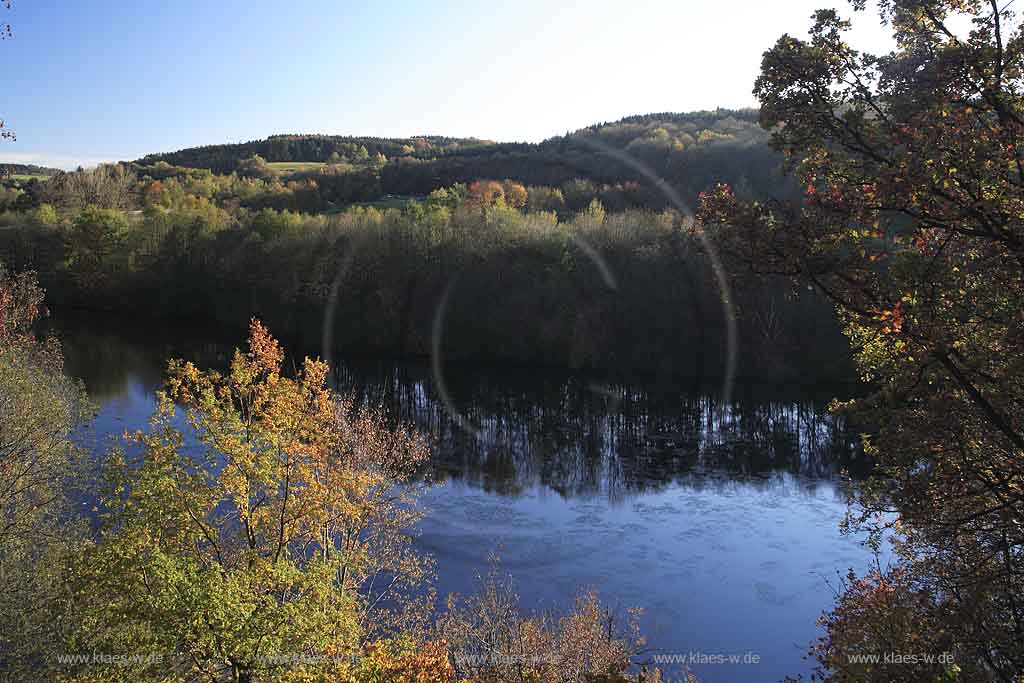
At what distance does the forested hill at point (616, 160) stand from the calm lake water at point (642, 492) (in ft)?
105

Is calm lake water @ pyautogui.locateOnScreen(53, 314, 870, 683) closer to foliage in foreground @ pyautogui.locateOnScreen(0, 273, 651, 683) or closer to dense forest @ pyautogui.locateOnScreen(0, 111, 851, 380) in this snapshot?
foliage in foreground @ pyautogui.locateOnScreen(0, 273, 651, 683)

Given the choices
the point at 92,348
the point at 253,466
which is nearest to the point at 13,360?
the point at 253,466

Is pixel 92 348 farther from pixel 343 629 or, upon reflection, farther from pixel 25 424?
pixel 343 629

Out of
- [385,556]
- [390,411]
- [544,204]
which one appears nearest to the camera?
[385,556]

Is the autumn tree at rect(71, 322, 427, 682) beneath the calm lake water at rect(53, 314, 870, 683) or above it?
above

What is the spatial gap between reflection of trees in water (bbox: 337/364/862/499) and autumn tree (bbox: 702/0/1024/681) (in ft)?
79.6

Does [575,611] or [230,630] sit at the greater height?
[230,630]

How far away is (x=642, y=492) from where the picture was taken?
31.1 meters

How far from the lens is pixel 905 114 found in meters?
6.97

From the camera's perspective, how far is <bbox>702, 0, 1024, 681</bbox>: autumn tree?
659 cm

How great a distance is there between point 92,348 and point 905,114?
6031cm

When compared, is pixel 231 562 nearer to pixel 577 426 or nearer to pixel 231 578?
pixel 231 578

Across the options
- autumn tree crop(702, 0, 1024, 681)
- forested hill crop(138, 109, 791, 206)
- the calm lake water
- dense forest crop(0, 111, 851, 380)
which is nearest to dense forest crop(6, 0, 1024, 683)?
autumn tree crop(702, 0, 1024, 681)

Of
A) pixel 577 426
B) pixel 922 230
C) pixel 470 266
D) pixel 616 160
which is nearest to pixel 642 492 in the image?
pixel 577 426
